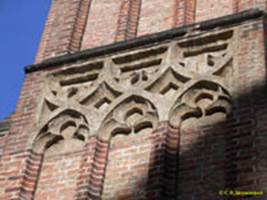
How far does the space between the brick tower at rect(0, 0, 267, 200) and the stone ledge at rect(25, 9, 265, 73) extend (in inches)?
0.5

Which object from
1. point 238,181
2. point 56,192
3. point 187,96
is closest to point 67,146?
point 56,192

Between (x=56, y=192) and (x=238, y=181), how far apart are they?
6.61ft

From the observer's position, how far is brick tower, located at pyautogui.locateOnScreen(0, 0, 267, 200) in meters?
7.95

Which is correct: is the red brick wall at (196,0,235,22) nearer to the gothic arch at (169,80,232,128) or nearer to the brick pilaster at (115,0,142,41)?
the brick pilaster at (115,0,142,41)

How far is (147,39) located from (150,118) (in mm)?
1210

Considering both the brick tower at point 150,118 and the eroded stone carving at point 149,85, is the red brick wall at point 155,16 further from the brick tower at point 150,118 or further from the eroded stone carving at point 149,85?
the eroded stone carving at point 149,85

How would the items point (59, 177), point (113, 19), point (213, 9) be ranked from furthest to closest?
point (113, 19)
point (213, 9)
point (59, 177)

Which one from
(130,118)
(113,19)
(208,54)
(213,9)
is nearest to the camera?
(130,118)

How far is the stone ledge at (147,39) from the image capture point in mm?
9273

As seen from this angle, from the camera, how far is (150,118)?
8.76m

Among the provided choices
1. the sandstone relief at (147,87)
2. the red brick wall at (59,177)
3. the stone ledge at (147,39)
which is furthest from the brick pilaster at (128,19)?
the red brick wall at (59,177)

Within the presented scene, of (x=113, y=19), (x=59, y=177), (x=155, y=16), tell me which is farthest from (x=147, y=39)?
(x=59, y=177)

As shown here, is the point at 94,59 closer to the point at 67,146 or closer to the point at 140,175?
the point at 67,146

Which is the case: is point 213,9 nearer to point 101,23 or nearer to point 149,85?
point 101,23
